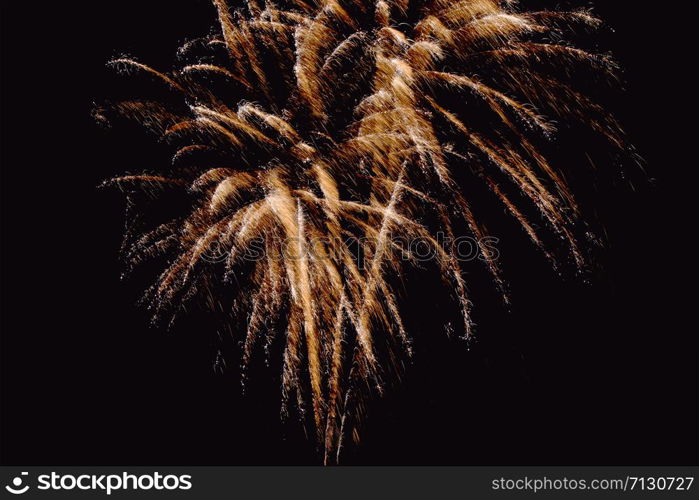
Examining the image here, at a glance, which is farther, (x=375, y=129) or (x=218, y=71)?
(x=218, y=71)

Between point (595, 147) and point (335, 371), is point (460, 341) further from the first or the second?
point (595, 147)

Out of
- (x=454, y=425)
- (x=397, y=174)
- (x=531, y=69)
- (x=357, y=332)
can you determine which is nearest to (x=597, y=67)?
(x=531, y=69)

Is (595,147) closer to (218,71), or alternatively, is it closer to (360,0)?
(360,0)

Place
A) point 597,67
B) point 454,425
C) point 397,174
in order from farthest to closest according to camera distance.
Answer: point 454,425
point 397,174
point 597,67

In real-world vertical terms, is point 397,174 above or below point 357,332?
above

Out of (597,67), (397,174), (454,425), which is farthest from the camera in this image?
(454,425)

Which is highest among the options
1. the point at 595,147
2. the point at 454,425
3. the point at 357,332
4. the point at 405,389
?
the point at 595,147
